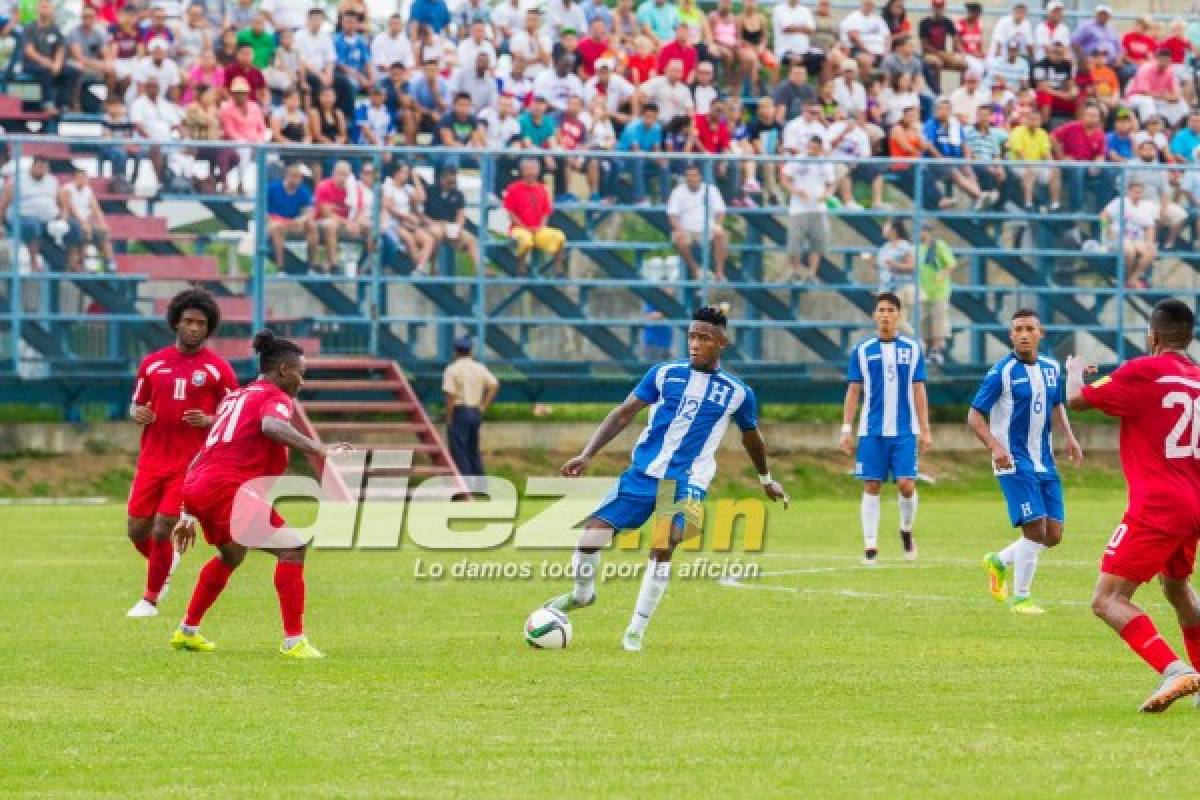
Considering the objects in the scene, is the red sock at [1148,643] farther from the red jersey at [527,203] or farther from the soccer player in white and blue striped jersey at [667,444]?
the red jersey at [527,203]

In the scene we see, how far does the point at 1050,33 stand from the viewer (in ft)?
132

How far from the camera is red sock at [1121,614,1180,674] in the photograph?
37.0 feet

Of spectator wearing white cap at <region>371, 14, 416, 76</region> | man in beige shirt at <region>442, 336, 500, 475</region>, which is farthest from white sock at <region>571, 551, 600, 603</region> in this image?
spectator wearing white cap at <region>371, 14, 416, 76</region>

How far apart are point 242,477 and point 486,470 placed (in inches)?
763

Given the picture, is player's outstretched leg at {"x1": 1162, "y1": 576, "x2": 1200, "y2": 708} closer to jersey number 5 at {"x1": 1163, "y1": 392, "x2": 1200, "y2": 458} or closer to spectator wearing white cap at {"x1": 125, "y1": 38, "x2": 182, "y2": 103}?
jersey number 5 at {"x1": 1163, "y1": 392, "x2": 1200, "y2": 458}

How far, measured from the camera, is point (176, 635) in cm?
1479

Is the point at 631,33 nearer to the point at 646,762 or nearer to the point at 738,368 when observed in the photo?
the point at 738,368

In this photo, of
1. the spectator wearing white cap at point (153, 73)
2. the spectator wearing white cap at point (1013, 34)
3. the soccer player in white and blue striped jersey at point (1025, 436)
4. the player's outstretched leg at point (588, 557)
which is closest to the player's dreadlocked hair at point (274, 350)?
the player's outstretched leg at point (588, 557)

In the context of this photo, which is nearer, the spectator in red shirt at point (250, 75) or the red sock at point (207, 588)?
the red sock at point (207, 588)

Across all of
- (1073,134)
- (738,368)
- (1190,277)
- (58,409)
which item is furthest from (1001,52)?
(58,409)

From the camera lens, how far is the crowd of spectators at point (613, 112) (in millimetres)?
32969

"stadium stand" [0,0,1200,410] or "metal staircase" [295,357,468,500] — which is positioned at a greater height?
"stadium stand" [0,0,1200,410]

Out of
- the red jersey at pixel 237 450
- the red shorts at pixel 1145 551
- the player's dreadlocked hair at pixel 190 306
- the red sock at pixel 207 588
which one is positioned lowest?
the red sock at pixel 207 588

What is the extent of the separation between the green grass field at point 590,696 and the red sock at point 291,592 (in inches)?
10.2
